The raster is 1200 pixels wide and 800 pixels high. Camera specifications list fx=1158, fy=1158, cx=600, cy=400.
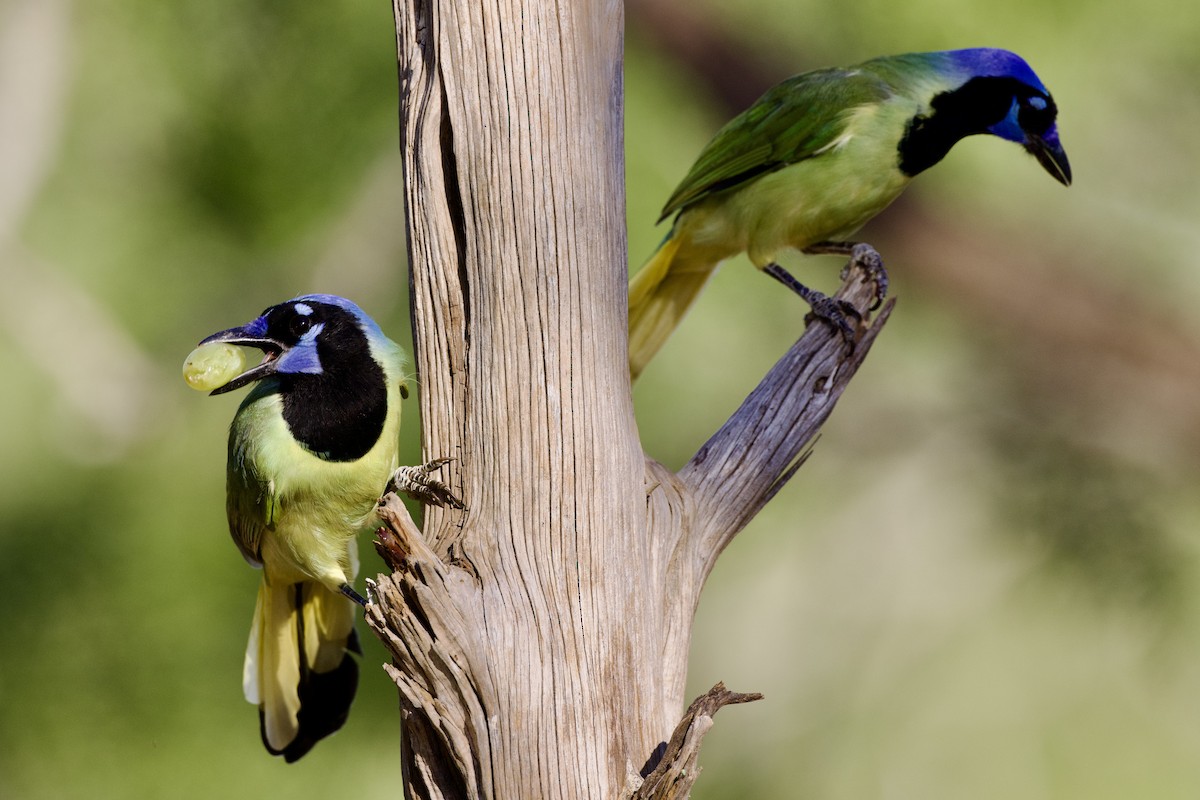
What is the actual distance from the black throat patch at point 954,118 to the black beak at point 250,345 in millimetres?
1574

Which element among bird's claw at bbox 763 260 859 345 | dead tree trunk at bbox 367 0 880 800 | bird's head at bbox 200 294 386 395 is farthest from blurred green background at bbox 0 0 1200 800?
dead tree trunk at bbox 367 0 880 800

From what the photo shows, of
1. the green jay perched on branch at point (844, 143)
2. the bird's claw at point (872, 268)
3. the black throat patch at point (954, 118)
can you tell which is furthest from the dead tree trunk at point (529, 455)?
the black throat patch at point (954, 118)

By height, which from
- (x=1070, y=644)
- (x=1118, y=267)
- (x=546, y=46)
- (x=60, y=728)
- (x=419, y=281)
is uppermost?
(x=1118, y=267)

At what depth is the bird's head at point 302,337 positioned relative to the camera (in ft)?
7.79

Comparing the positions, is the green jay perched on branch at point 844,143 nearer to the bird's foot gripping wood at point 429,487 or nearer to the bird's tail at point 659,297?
the bird's tail at point 659,297

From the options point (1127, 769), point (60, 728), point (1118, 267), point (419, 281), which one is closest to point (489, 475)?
point (419, 281)

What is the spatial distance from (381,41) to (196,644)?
267 cm

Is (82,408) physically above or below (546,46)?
below

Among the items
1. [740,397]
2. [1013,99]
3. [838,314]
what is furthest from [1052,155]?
[740,397]

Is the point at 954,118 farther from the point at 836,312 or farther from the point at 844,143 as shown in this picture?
the point at 836,312

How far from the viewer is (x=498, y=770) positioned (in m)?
1.83

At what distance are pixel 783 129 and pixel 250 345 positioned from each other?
1.43 meters

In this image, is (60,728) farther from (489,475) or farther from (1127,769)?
(1127,769)

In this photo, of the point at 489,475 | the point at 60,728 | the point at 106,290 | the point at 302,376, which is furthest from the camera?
the point at 106,290
